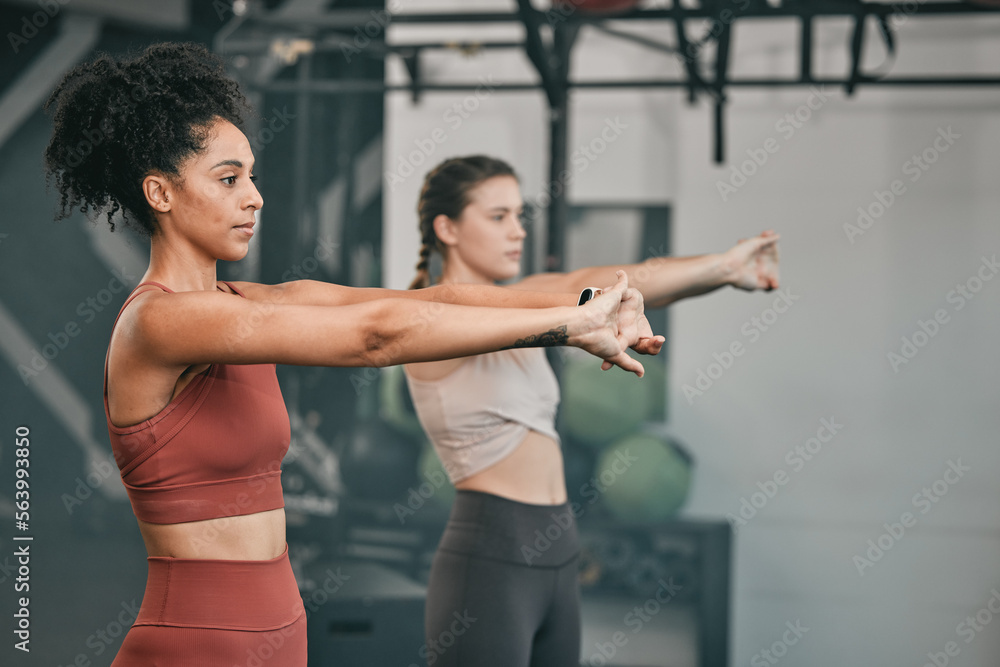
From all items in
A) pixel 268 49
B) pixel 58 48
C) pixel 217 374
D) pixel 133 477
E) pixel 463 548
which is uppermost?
pixel 58 48

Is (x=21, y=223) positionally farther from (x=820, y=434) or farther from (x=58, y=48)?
(x=820, y=434)

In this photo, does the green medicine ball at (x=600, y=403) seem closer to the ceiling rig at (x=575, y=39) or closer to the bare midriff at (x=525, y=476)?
the ceiling rig at (x=575, y=39)

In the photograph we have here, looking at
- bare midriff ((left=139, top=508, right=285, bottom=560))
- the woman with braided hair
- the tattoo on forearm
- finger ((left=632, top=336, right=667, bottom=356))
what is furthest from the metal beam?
bare midriff ((left=139, top=508, right=285, bottom=560))

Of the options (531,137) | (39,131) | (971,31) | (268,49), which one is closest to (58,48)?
(39,131)

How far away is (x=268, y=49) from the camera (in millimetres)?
2973

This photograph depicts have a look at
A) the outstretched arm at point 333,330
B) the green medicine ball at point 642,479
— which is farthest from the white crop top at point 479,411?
the green medicine ball at point 642,479

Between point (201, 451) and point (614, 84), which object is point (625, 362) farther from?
point (614, 84)

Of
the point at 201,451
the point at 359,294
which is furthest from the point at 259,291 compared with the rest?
the point at 201,451

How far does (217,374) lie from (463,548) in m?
0.70

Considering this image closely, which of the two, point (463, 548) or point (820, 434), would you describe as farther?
point (820, 434)

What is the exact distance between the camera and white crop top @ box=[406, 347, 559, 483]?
163 centimetres

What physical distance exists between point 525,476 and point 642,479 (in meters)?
1.28

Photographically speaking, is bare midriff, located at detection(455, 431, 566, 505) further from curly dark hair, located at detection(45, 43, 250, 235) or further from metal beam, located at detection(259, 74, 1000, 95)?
metal beam, located at detection(259, 74, 1000, 95)

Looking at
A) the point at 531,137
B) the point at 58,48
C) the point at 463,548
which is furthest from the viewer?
the point at 58,48
